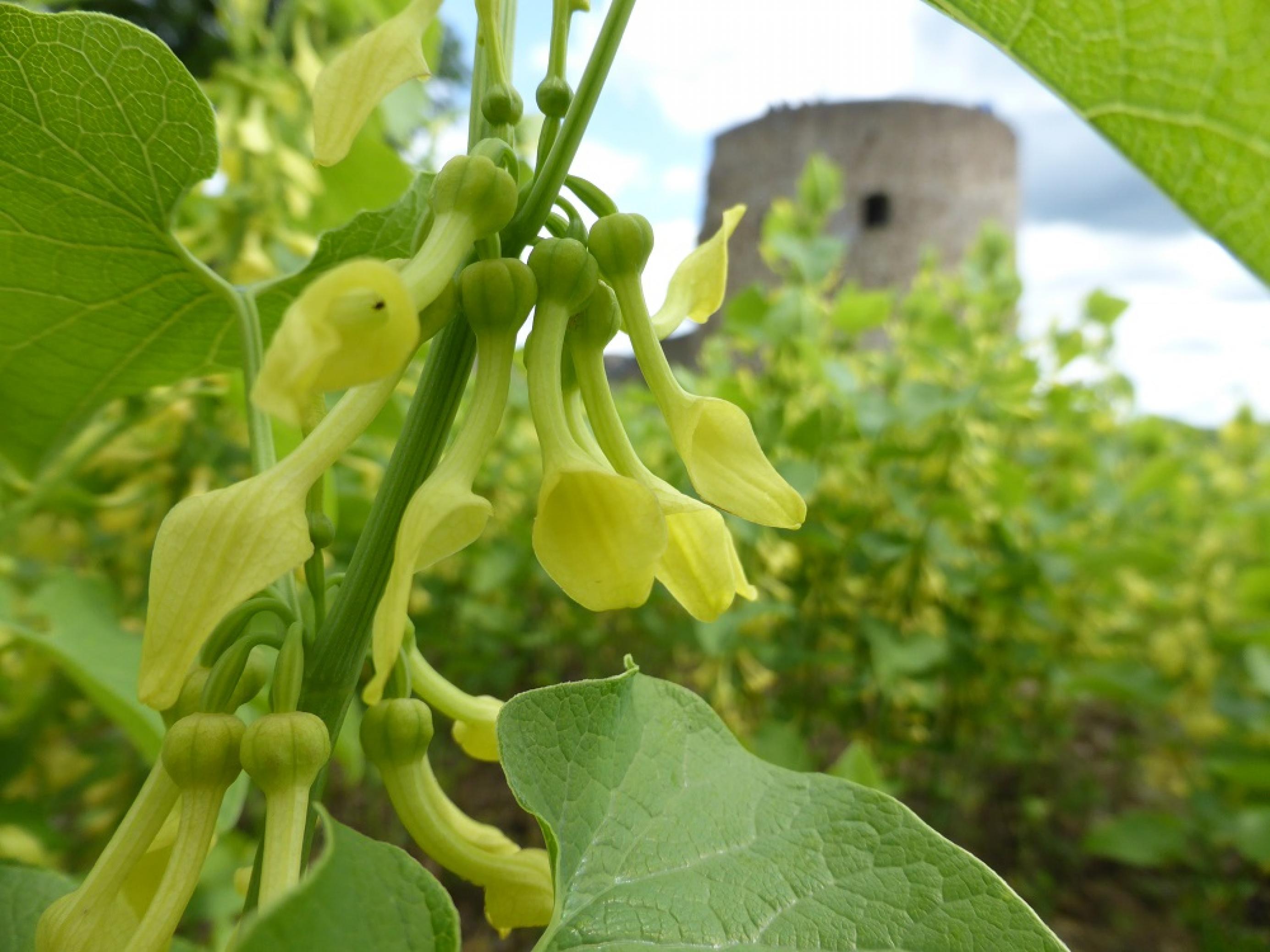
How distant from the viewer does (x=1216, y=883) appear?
7.13 ft

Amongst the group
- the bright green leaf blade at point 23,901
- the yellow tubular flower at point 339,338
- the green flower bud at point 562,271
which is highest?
the green flower bud at point 562,271

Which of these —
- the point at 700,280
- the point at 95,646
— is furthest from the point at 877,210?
the point at 700,280

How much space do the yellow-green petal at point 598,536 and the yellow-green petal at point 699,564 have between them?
4 centimetres

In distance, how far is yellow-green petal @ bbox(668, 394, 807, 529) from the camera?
0.38m

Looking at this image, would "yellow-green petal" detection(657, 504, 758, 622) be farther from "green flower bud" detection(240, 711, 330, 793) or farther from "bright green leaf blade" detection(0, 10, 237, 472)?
"bright green leaf blade" detection(0, 10, 237, 472)

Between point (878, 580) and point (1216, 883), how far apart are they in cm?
119

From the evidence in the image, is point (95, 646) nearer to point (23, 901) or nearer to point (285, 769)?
point (23, 901)

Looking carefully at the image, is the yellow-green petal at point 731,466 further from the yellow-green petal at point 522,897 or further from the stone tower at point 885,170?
the stone tower at point 885,170

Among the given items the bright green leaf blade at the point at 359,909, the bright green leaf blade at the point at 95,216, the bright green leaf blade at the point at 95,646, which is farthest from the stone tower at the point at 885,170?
the bright green leaf blade at the point at 359,909

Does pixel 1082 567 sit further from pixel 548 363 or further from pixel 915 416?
pixel 548 363

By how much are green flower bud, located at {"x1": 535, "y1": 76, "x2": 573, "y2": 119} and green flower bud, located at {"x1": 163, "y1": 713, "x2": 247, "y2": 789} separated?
262mm

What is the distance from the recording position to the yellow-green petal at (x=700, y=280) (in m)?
0.46

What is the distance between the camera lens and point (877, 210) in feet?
22.4

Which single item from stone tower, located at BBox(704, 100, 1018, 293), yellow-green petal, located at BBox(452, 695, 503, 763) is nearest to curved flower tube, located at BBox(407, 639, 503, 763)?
yellow-green petal, located at BBox(452, 695, 503, 763)
